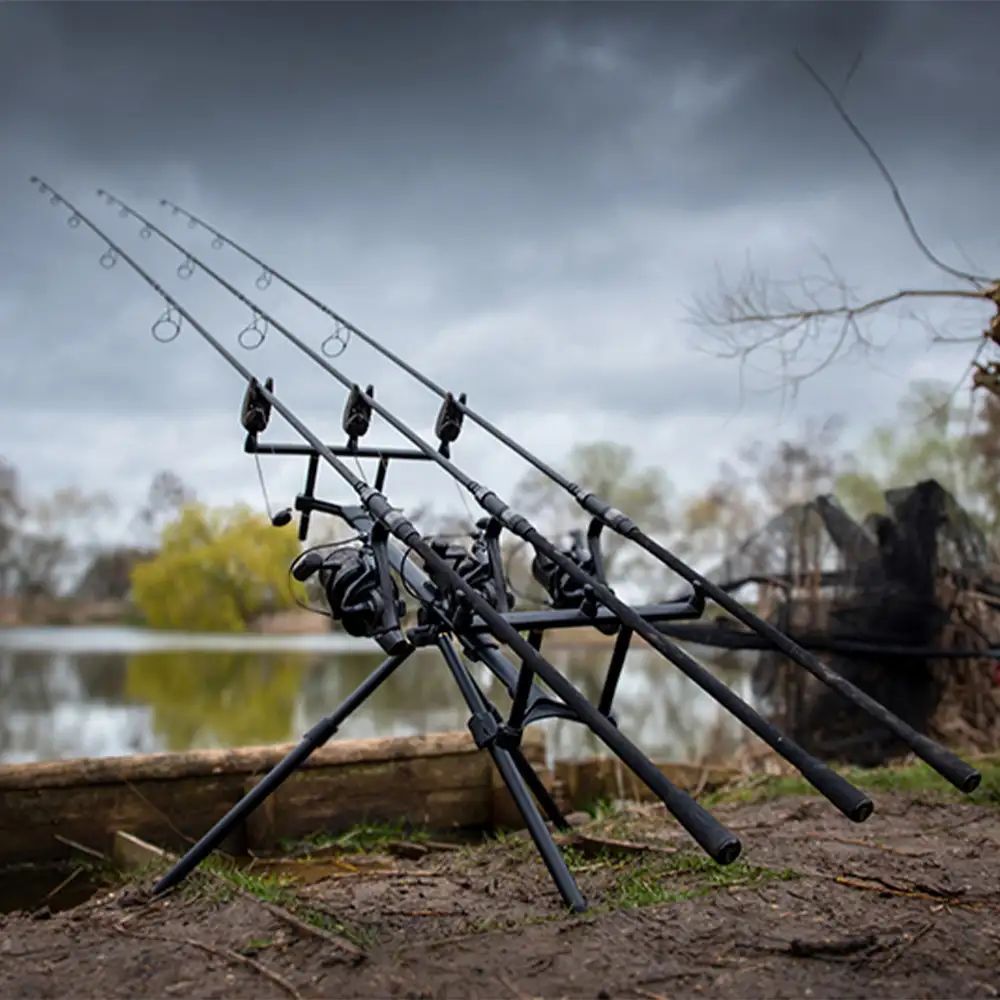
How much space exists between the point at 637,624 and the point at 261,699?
1207cm

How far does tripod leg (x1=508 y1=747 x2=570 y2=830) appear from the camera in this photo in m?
3.73

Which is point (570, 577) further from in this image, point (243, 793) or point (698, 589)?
point (243, 793)

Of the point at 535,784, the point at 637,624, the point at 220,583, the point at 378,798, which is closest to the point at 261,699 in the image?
the point at 220,583

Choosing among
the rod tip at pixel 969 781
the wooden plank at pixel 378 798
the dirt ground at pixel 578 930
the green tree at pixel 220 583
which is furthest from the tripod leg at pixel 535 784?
the green tree at pixel 220 583

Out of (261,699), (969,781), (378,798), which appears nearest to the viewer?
(969,781)

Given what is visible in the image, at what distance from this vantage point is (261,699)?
1427 centimetres

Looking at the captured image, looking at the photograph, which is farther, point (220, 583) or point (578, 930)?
point (220, 583)

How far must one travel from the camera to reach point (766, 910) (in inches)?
122

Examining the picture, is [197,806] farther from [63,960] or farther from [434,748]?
[63,960]

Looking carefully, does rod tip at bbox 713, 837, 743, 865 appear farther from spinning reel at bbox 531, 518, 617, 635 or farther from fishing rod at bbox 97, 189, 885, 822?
spinning reel at bbox 531, 518, 617, 635

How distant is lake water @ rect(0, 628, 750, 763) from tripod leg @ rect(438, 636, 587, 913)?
18.4 ft

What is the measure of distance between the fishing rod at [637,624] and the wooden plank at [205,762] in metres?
2.71

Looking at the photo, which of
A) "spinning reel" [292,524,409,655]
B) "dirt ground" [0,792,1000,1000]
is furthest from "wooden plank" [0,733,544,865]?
"spinning reel" [292,524,409,655]

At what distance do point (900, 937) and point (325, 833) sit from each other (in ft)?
13.0
